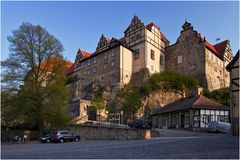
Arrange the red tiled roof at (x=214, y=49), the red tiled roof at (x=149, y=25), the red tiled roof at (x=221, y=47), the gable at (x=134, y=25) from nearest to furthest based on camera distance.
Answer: the red tiled roof at (x=214, y=49), the gable at (x=134, y=25), the red tiled roof at (x=149, y=25), the red tiled roof at (x=221, y=47)

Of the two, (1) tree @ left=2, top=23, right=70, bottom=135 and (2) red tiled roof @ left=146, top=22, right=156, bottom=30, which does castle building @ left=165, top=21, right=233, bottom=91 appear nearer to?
(2) red tiled roof @ left=146, top=22, right=156, bottom=30

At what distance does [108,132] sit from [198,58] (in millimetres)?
38231

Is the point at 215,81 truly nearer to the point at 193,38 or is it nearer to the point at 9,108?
the point at 193,38

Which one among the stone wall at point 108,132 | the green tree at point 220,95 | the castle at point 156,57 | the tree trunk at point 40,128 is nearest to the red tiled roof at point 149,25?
the castle at point 156,57

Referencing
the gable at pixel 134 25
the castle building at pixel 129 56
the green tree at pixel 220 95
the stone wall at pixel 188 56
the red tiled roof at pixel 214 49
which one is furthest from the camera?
the gable at pixel 134 25

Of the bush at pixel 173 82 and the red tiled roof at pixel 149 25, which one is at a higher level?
the red tiled roof at pixel 149 25

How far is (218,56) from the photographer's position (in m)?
75.2

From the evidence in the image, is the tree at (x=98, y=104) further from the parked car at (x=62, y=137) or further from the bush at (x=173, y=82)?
the parked car at (x=62, y=137)

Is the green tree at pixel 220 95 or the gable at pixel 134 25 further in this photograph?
the gable at pixel 134 25

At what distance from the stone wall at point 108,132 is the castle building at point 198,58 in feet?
112

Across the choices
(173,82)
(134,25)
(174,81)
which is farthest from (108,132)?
(134,25)

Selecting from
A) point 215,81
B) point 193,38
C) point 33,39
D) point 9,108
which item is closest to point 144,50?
point 193,38

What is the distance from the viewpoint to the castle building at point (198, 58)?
70.7m

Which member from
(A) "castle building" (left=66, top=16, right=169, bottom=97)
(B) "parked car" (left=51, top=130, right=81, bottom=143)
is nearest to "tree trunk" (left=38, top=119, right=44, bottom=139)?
(B) "parked car" (left=51, top=130, right=81, bottom=143)
